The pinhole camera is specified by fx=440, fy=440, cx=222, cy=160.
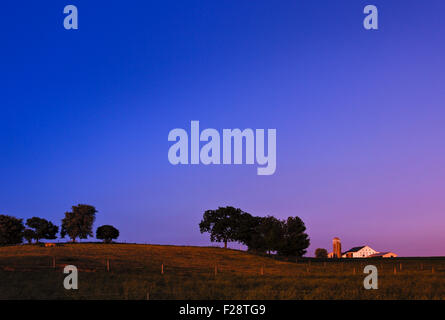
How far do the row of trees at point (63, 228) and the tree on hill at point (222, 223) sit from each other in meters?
31.3

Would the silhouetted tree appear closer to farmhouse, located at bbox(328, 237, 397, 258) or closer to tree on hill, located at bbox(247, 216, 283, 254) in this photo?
tree on hill, located at bbox(247, 216, 283, 254)

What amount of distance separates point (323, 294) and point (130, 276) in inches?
950

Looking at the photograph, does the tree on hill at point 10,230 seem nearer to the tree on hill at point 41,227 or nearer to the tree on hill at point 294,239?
the tree on hill at point 41,227

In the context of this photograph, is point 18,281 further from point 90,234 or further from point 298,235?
point 90,234

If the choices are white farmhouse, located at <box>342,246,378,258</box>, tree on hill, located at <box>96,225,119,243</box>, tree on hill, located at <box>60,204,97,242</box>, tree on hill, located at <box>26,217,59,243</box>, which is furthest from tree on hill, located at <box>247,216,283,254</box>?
tree on hill, located at <box>26,217,59,243</box>

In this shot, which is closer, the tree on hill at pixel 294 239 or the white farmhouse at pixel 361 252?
the tree on hill at pixel 294 239

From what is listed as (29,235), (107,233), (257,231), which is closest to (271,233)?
(257,231)

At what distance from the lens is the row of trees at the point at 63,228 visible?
145 m

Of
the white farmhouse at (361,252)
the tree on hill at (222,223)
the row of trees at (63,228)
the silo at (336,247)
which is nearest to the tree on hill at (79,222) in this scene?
the row of trees at (63,228)

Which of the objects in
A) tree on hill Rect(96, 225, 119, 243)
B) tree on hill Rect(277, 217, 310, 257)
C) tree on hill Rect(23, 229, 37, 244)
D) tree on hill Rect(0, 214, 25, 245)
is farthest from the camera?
tree on hill Rect(23, 229, 37, 244)

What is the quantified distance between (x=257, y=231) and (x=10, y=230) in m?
81.2

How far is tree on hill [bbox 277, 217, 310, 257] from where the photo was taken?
125 m

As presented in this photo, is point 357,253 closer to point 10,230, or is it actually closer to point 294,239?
point 294,239

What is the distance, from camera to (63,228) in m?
149
